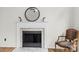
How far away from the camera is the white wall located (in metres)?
4.62

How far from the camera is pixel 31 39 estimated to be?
4.93m

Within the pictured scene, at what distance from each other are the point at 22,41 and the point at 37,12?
1.20 m

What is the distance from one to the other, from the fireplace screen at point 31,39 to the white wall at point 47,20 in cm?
33

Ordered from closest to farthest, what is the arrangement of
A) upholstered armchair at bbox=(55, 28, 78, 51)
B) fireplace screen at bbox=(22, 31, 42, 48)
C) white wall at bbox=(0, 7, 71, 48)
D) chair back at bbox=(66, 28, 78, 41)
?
upholstered armchair at bbox=(55, 28, 78, 51) < chair back at bbox=(66, 28, 78, 41) < white wall at bbox=(0, 7, 71, 48) < fireplace screen at bbox=(22, 31, 42, 48)

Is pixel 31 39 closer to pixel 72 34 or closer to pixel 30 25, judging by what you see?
pixel 30 25

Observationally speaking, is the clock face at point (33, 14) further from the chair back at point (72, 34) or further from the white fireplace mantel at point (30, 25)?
the chair back at point (72, 34)

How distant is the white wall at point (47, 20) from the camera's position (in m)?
4.62

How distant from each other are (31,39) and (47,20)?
949 millimetres

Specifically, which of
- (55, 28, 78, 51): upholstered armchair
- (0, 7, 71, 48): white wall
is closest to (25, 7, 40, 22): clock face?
(0, 7, 71, 48): white wall

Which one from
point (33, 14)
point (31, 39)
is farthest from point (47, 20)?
point (31, 39)

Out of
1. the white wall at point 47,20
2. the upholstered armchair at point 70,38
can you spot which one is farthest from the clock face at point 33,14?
the upholstered armchair at point 70,38

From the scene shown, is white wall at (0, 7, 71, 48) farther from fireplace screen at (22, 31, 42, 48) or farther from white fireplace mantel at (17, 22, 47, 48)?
fireplace screen at (22, 31, 42, 48)

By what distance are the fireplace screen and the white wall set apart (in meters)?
0.33
